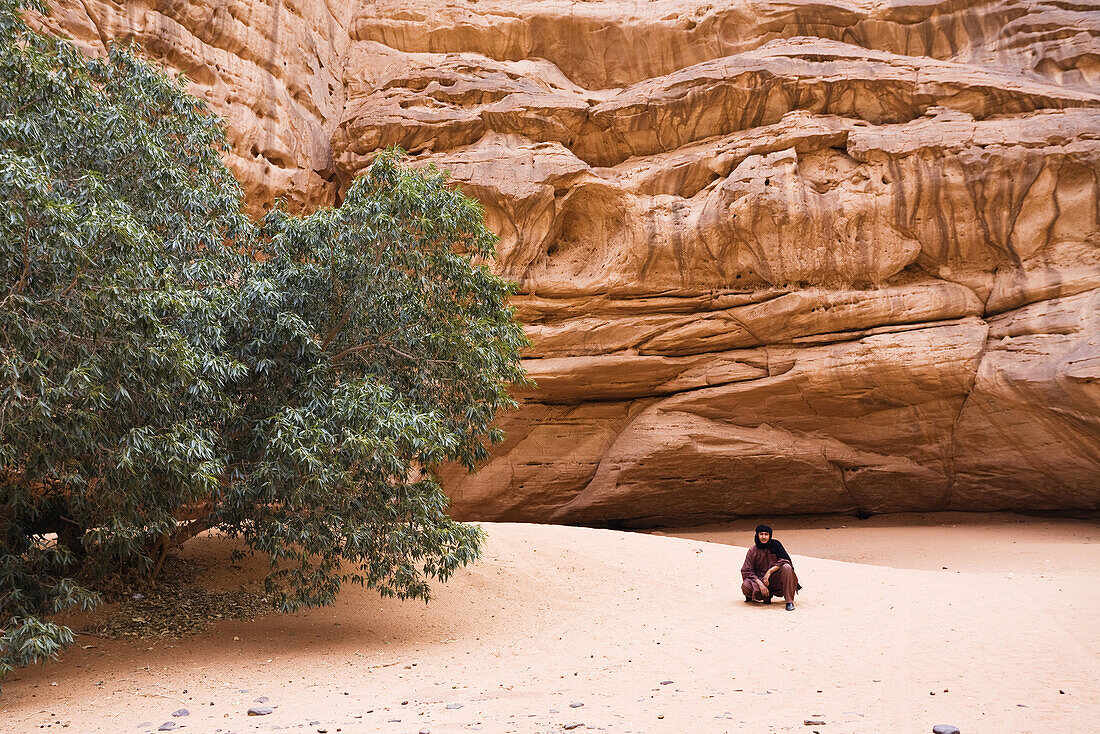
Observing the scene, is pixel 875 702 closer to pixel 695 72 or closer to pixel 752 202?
pixel 752 202

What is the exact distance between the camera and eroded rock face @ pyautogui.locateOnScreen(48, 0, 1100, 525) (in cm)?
1509

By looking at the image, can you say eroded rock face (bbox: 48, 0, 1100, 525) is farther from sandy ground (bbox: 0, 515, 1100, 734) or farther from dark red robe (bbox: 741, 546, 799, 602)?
dark red robe (bbox: 741, 546, 799, 602)

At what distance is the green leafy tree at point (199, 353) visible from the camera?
242 inches

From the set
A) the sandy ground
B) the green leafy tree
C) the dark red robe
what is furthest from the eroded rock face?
the dark red robe

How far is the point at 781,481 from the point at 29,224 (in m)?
15.4

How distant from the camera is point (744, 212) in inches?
625

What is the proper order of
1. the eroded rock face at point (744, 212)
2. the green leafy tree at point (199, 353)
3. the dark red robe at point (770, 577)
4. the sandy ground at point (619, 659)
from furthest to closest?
1. the eroded rock face at point (744, 212)
2. the dark red robe at point (770, 577)
3. the green leafy tree at point (199, 353)
4. the sandy ground at point (619, 659)

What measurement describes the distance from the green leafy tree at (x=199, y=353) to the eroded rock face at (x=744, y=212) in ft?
23.0

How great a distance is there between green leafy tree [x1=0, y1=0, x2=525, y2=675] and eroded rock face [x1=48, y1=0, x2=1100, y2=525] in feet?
23.0

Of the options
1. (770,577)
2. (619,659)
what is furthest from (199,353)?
(770,577)

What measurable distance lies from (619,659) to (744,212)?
11.5 meters

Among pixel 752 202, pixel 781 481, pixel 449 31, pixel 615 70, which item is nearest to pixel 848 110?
pixel 752 202

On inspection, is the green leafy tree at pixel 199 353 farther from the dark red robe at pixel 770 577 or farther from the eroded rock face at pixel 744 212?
the eroded rock face at pixel 744 212

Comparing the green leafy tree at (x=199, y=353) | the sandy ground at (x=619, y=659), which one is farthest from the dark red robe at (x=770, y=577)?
the green leafy tree at (x=199, y=353)
